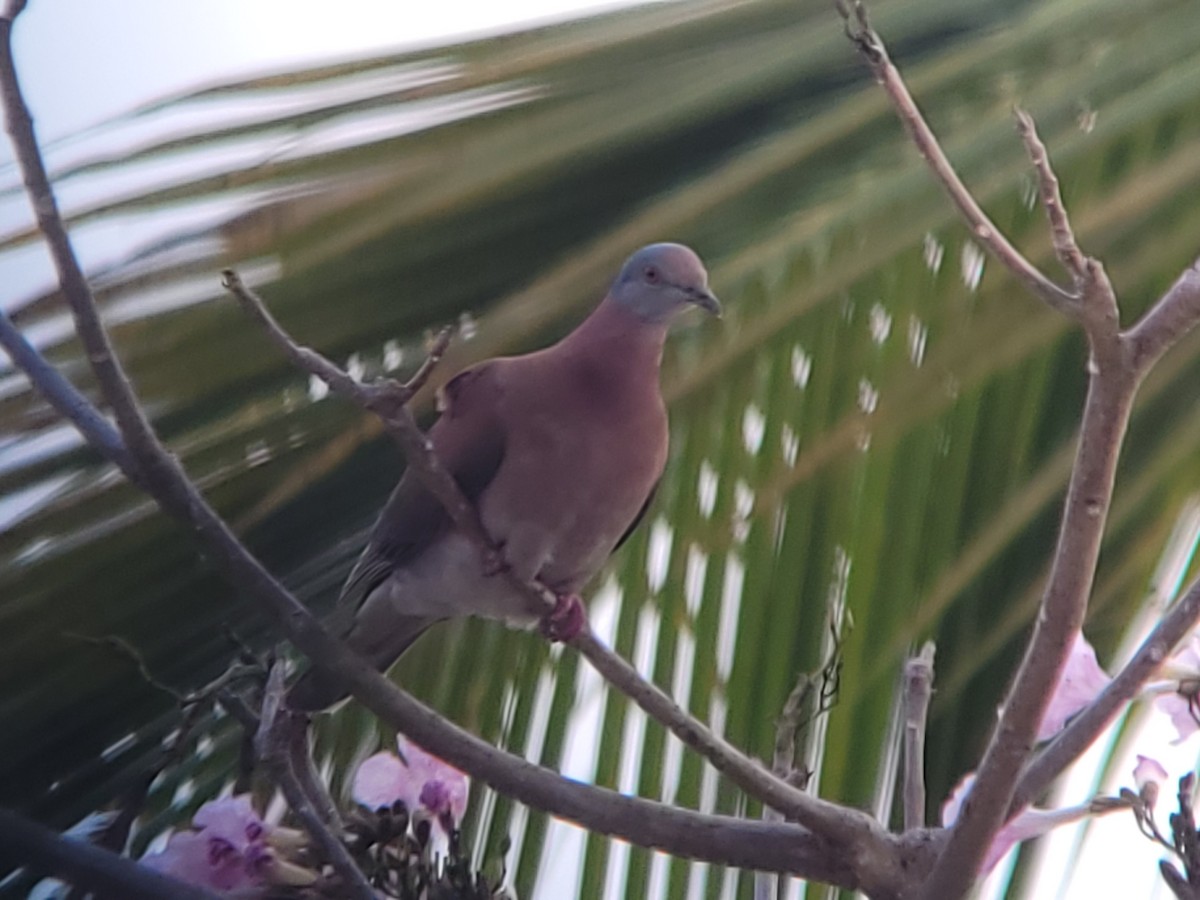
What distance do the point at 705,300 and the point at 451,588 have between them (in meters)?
0.29

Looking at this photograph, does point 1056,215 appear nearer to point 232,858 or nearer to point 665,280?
point 665,280

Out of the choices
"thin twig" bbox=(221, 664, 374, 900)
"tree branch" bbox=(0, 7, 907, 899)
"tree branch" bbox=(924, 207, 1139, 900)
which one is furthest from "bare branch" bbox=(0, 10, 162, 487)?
"tree branch" bbox=(924, 207, 1139, 900)

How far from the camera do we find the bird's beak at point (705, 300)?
811 mm

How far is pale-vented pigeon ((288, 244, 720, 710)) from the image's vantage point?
34.8 inches

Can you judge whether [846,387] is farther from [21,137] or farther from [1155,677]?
[21,137]

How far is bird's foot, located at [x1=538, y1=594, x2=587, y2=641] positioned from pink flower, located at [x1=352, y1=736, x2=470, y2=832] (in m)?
0.11

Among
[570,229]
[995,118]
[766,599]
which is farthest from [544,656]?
[995,118]

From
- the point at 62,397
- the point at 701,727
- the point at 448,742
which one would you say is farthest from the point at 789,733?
the point at 62,397

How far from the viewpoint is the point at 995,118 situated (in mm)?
804

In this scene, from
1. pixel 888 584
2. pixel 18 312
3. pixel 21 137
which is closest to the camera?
pixel 21 137

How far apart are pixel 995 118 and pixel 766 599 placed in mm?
280

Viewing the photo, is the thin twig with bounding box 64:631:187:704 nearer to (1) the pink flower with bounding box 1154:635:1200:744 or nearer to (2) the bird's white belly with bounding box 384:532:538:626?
(2) the bird's white belly with bounding box 384:532:538:626

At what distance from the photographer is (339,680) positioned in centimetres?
77

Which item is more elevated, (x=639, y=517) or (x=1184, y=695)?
(x=639, y=517)
